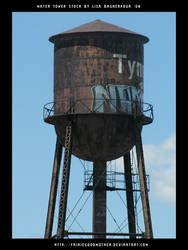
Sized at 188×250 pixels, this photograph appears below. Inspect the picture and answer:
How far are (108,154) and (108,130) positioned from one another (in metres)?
1.86

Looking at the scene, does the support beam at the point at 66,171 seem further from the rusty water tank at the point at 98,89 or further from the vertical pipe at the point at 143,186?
the vertical pipe at the point at 143,186

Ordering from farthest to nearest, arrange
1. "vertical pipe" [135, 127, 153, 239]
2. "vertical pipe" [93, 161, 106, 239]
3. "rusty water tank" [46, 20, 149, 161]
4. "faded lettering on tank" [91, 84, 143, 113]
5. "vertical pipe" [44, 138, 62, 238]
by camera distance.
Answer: "vertical pipe" [93, 161, 106, 239], "vertical pipe" [44, 138, 62, 238], "rusty water tank" [46, 20, 149, 161], "faded lettering on tank" [91, 84, 143, 113], "vertical pipe" [135, 127, 153, 239]

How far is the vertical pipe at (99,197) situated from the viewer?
148 feet

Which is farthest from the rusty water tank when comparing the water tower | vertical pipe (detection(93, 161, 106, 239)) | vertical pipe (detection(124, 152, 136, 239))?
vertical pipe (detection(124, 152, 136, 239))

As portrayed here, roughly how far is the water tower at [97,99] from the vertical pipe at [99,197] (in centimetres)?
139

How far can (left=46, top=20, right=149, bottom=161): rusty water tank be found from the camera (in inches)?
1660

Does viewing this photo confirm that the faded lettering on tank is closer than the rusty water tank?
Yes

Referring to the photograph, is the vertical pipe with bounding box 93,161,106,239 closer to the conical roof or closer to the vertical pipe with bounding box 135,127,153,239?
the vertical pipe with bounding box 135,127,153,239

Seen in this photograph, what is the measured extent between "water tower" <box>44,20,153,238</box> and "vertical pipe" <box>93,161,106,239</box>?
139cm

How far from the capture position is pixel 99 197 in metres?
45.6
